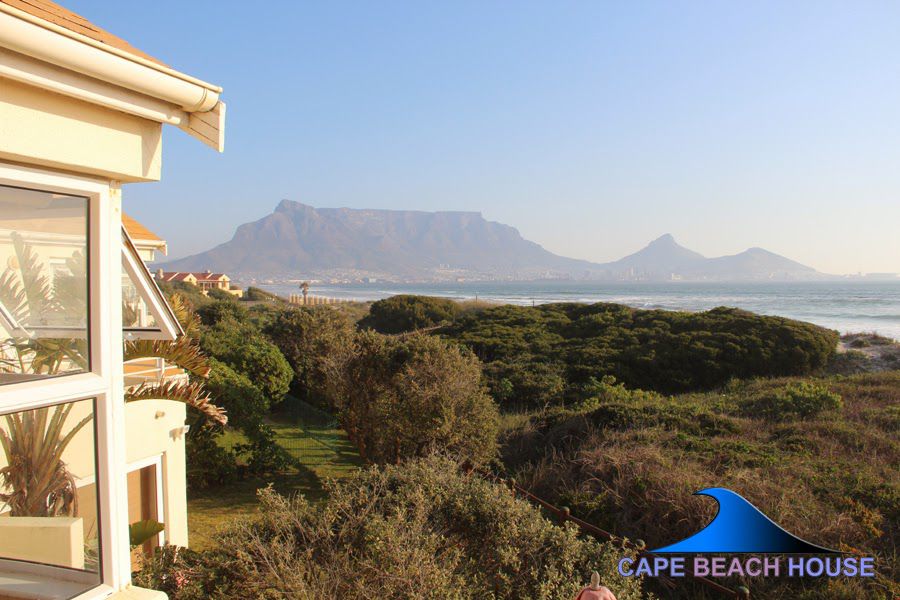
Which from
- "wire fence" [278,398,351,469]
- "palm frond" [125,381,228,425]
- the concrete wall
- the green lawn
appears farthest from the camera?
"wire fence" [278,398,351,469]

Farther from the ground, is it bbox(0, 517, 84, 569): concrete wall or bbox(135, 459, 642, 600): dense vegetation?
bbox(0, 517, 84, 569): concrete wall

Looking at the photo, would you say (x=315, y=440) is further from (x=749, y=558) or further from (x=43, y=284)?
(x=43, y=284)

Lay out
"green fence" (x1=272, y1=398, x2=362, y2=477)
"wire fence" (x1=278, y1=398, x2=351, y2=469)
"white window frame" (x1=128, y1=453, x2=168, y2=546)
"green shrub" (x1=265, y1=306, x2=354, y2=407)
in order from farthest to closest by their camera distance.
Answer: "green shrub" (x1=265, y1=306, x2=354, y2=407)
"wire fence" (x1=278, y1=398, x2=351, y2=469)
"green fence" (x1=272, y1=398, x2=362, y2=477)
"white window frame" (x1=128, y1=453, x2=168, y2=546)

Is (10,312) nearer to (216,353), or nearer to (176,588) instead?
(176,588)

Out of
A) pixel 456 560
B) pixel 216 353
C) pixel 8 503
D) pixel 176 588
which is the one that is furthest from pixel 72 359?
pixel 216 353

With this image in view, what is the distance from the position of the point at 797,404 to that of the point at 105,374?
11.8m

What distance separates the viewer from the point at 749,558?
6.05m

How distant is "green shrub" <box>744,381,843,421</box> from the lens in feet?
34.9

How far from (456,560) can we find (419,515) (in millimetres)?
491

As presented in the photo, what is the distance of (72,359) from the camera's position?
6.26 feet

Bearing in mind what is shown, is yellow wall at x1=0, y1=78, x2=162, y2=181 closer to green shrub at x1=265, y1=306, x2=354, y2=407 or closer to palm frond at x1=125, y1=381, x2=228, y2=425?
palm frond at x1=125, y1=381, x2=228, y2=425

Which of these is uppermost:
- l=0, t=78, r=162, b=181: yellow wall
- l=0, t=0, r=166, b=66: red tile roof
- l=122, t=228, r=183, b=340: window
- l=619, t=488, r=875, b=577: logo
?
l=0, t=0, r=166, b=66: red tile roof

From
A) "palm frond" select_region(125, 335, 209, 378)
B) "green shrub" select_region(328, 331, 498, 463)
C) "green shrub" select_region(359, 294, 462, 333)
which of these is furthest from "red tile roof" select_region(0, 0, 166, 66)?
"green shrub" select_region(359, 294, 462, 333)

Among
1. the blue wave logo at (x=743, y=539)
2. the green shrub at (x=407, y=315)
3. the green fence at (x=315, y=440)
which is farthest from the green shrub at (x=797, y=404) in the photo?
the green shrub at (x=407, y=315)
